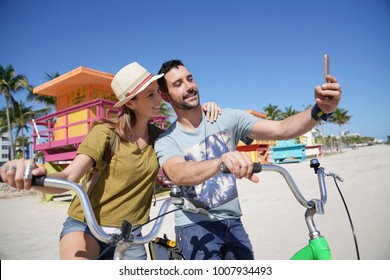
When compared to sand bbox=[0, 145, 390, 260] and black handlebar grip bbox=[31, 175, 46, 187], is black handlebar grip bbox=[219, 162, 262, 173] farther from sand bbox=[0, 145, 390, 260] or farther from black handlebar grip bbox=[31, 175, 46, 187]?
sand bbox=[0, 145, 390, 260]

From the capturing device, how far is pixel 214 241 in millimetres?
1600

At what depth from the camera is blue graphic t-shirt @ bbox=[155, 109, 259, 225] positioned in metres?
1.66

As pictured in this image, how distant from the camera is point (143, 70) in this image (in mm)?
1875

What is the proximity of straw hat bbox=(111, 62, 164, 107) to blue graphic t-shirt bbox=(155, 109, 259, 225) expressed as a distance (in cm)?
34

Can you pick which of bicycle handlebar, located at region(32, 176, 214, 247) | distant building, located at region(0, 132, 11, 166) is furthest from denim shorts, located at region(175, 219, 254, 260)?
distant building, located at region(0, 132, 11, 166)

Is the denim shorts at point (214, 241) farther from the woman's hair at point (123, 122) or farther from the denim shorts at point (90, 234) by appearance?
the woman's hair at point (123, 122)

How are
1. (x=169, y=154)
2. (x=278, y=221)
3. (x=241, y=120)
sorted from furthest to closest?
(x=278, y=221), (x=241, y=120), (x=169, y=154)

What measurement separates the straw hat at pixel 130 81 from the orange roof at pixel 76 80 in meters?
8.89

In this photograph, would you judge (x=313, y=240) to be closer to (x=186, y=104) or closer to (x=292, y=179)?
(x=292, y=179)

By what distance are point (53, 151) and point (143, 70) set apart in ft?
34.4
